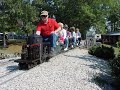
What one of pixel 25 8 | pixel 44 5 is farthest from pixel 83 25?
pixel 25 8

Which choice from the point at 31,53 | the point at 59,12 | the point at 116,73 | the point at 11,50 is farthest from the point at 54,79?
the point at 59,12

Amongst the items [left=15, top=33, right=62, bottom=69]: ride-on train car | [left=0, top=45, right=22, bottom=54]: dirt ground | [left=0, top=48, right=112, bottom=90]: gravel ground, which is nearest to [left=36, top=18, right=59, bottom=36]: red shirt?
[left=15, top=33, right=62, bottom=69]: ride-on train car

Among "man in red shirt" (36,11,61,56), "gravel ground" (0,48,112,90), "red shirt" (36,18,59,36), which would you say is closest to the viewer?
"gravel ground" (0,48,112,90)

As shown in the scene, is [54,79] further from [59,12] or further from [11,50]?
[59,12]

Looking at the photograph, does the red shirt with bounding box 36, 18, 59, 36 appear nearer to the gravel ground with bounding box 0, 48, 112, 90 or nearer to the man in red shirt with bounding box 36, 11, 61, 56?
the man in red shirt with bounding box 36, 11, 61, 56

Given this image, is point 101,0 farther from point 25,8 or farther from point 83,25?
point 25,8

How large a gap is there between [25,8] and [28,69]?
44451 millimetres

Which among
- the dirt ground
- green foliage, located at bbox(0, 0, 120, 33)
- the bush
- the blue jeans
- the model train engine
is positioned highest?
green foliage, located at bbox(0, 0, 120, 33)

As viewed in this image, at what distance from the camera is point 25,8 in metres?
56.5

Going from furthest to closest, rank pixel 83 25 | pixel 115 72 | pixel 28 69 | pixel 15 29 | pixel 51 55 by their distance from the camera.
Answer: pixel 83 25
pixel 15 29
pixel 51 55
pixel 115 72
pixel 28 69

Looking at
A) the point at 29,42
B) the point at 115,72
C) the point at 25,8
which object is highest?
the point at 25,8

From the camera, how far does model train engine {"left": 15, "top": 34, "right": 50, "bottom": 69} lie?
42.3ft

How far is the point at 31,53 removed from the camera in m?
13.1

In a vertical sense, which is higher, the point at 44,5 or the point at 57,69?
the point at 44,5
